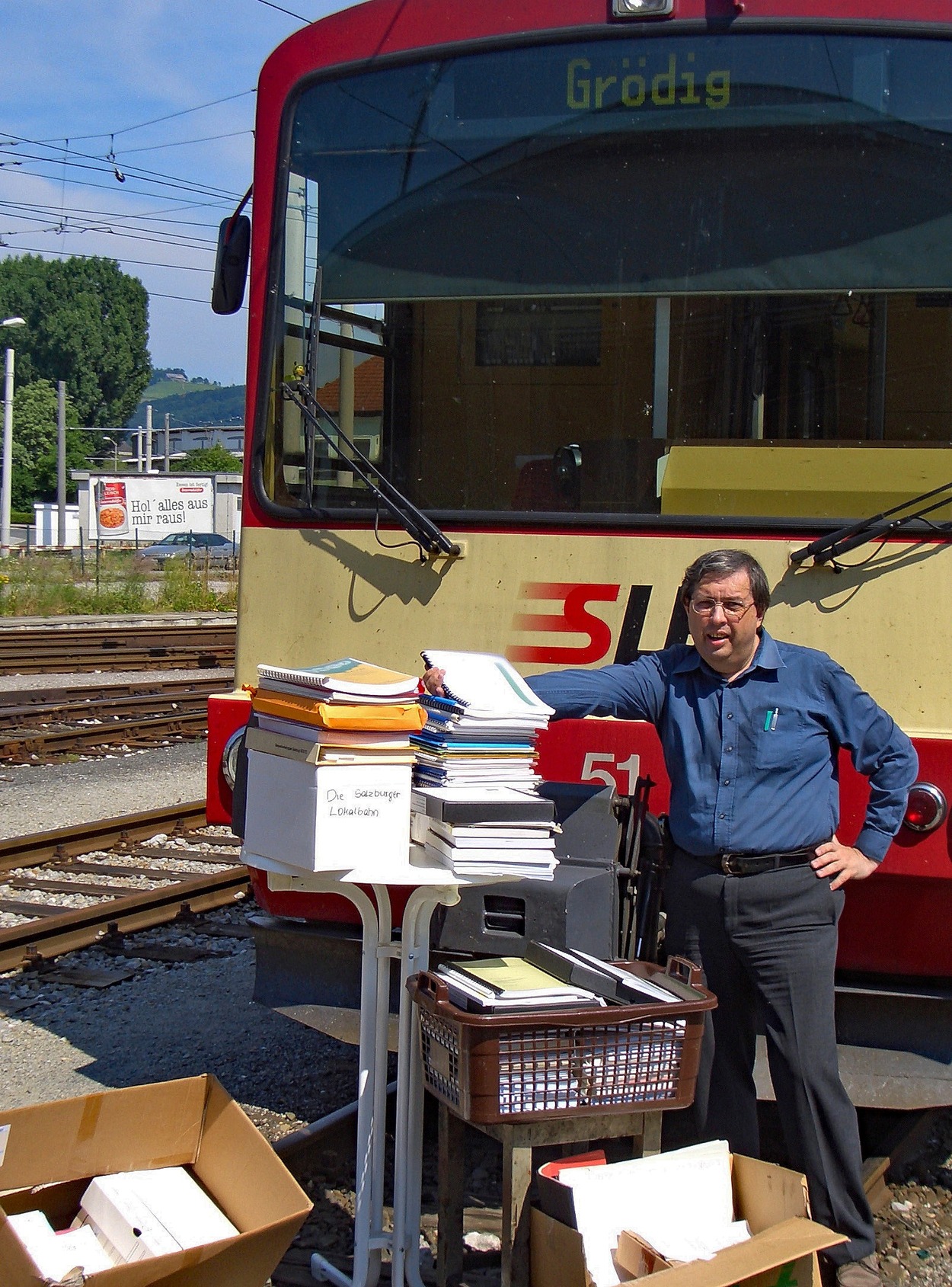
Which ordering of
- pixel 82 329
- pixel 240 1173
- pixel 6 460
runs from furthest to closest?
pixel 82 329
pixel 6 460
pixel 240 1173

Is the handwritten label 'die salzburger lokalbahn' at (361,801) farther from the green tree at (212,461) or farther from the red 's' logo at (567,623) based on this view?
the green tree at (212,461)

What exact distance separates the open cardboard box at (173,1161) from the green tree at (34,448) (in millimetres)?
72141

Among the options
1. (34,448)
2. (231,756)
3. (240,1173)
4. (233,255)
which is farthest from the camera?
(34,448)

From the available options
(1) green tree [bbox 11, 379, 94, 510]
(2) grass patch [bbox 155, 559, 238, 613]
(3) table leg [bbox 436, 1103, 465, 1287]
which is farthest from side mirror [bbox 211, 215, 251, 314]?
(1) green tree [bbox 11, 379, 94, 510]

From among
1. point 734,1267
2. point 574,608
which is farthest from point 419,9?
point 734,1267

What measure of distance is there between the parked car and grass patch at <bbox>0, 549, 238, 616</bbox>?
9.67m

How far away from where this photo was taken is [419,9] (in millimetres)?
3869

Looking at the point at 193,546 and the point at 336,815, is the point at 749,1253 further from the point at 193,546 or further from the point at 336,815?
the point at 193,546

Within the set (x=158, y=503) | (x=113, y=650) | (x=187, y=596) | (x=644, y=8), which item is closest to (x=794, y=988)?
(x=644, y=8)

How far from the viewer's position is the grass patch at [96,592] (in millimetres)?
25984

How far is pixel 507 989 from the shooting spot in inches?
111

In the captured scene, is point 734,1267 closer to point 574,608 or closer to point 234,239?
point 574,608

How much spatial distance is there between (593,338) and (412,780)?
4.76 feet

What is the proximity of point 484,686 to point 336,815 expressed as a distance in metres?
0.45
